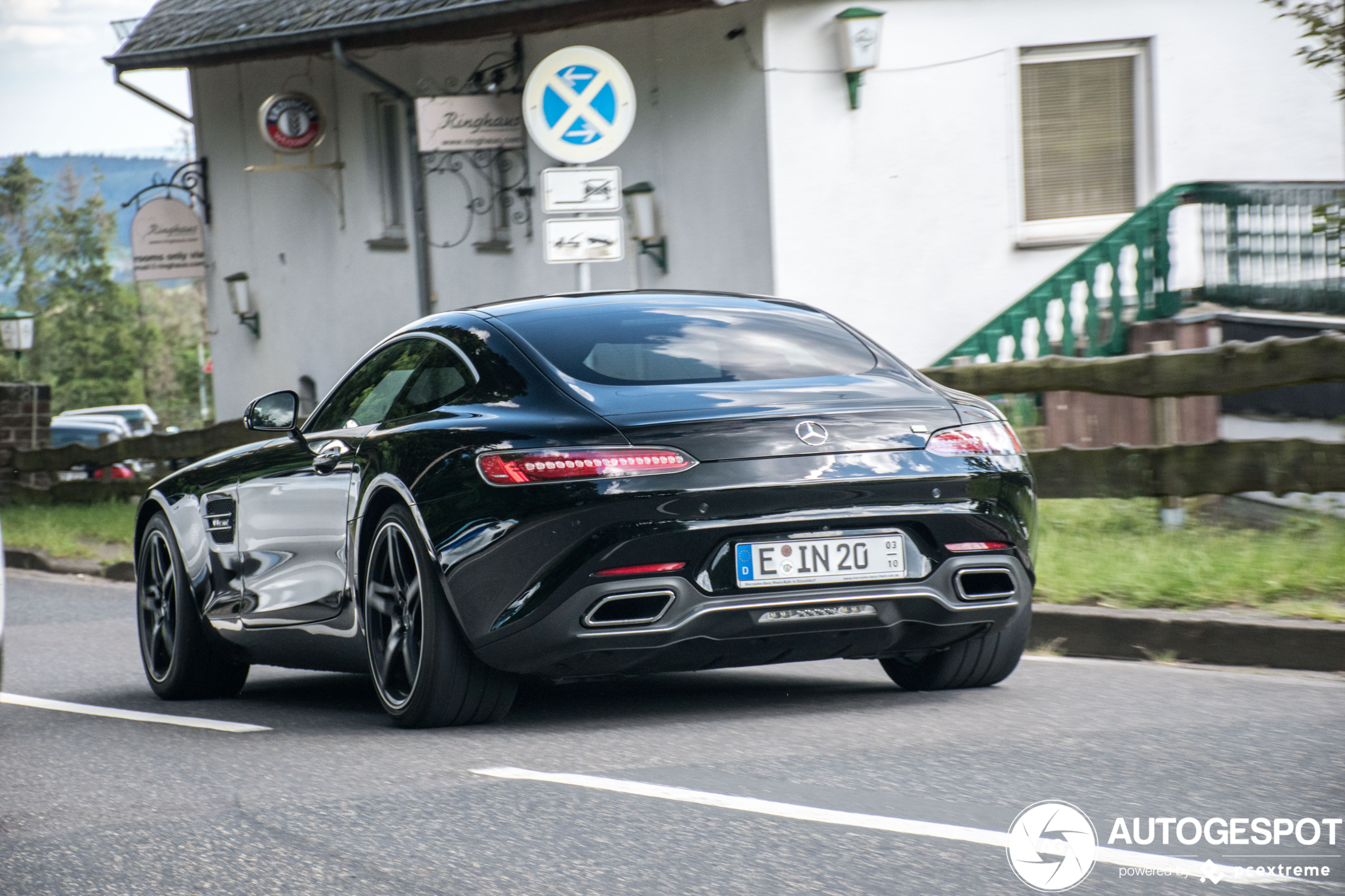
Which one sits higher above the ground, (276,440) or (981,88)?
(981,88)

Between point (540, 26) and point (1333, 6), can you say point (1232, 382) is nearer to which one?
point (1333, 6)

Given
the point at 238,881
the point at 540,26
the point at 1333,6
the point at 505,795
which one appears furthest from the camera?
the point at 540,26

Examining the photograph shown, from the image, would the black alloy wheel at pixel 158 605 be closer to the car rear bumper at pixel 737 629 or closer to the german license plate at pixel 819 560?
the car rear bumper at pixel 737 629

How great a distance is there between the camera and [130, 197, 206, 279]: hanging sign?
2333cm

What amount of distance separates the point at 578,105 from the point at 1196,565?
4147 mm

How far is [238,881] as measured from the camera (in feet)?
13.0

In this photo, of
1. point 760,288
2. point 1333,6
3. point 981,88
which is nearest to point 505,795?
point 1333,6

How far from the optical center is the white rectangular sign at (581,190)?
980 cm

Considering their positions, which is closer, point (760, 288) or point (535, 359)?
point (535, 359)

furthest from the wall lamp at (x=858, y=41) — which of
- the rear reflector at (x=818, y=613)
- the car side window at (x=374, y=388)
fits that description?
the rear reflector at (x=818, y=613)

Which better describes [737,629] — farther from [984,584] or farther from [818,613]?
[984,584]

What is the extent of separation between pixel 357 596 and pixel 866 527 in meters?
1.77

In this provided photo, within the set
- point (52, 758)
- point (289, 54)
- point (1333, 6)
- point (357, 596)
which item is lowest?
point (52, 758)

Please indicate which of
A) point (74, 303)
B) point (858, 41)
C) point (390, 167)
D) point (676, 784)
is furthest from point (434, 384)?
point (74, 303)
